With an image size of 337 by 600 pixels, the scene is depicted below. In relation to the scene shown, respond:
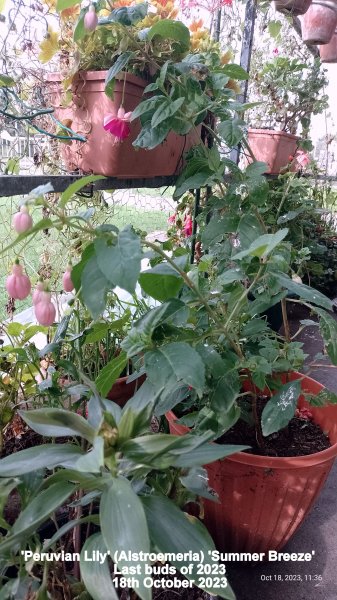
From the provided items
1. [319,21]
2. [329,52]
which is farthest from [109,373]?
[329,52]

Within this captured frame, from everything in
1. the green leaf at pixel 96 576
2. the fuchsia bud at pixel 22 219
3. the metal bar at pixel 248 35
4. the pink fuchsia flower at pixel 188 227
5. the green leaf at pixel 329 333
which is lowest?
the green leaf at pixel 96 576

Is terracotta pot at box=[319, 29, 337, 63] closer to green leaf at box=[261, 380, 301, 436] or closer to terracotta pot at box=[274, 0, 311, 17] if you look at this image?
terracotta pot at box=[274, 0, 311, 17]

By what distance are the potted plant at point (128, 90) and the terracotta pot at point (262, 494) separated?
0.57 m

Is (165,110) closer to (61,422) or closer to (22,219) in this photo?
(22,219)

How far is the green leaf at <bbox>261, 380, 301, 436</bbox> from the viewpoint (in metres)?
0.65

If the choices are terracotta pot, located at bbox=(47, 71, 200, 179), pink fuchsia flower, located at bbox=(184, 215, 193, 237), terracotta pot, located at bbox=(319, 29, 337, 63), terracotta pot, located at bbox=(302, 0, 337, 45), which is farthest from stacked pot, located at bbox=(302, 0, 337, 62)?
terracotta pot, located at bbox=(47, 71, 200, 179)

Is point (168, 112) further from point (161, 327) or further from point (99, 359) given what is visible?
point (99, 359)

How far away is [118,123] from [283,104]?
62.6 inches

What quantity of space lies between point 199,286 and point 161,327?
0.14m

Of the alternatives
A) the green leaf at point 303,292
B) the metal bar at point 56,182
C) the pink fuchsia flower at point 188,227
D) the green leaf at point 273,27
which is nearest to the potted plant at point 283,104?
the green leaf at point 273,27

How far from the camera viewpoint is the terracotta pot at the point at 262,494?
2.31ft

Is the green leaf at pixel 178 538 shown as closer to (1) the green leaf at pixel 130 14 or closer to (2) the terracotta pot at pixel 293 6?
(1) the green leaf at pixel 130 14

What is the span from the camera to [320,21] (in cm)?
161

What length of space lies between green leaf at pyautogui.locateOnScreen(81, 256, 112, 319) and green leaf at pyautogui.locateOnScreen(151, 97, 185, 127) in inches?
16.4
